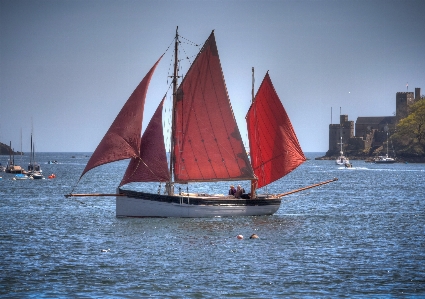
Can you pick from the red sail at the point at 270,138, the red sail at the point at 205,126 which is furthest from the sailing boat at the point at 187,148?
the red sail at the point at 270,138

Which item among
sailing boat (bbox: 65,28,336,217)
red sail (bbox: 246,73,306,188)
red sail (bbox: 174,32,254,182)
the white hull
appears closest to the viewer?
sailing boat (bbox: 65,28,336,217)

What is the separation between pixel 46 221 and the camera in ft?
175

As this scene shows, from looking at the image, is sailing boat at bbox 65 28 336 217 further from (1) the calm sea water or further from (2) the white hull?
(1) the calm sea water

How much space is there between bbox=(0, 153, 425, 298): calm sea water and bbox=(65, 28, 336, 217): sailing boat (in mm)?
1128

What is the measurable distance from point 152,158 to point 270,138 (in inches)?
366

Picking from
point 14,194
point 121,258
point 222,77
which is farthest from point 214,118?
point 14,194

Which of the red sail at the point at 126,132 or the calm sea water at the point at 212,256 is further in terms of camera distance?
the red sail at the point at 126,132

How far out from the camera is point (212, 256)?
3700 cm

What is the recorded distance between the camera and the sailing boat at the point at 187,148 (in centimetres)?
4938

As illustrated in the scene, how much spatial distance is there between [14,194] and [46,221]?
33585 mm

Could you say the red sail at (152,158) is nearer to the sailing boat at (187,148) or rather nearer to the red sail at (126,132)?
the sailing boat at (187,148)

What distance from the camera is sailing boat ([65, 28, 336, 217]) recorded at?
4938cm

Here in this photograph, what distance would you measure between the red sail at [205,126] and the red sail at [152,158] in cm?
141

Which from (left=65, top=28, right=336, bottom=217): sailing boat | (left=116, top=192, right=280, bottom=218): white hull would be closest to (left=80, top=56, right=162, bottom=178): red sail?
(left=65, top=28, right=336, bottom=217): sailing boat
